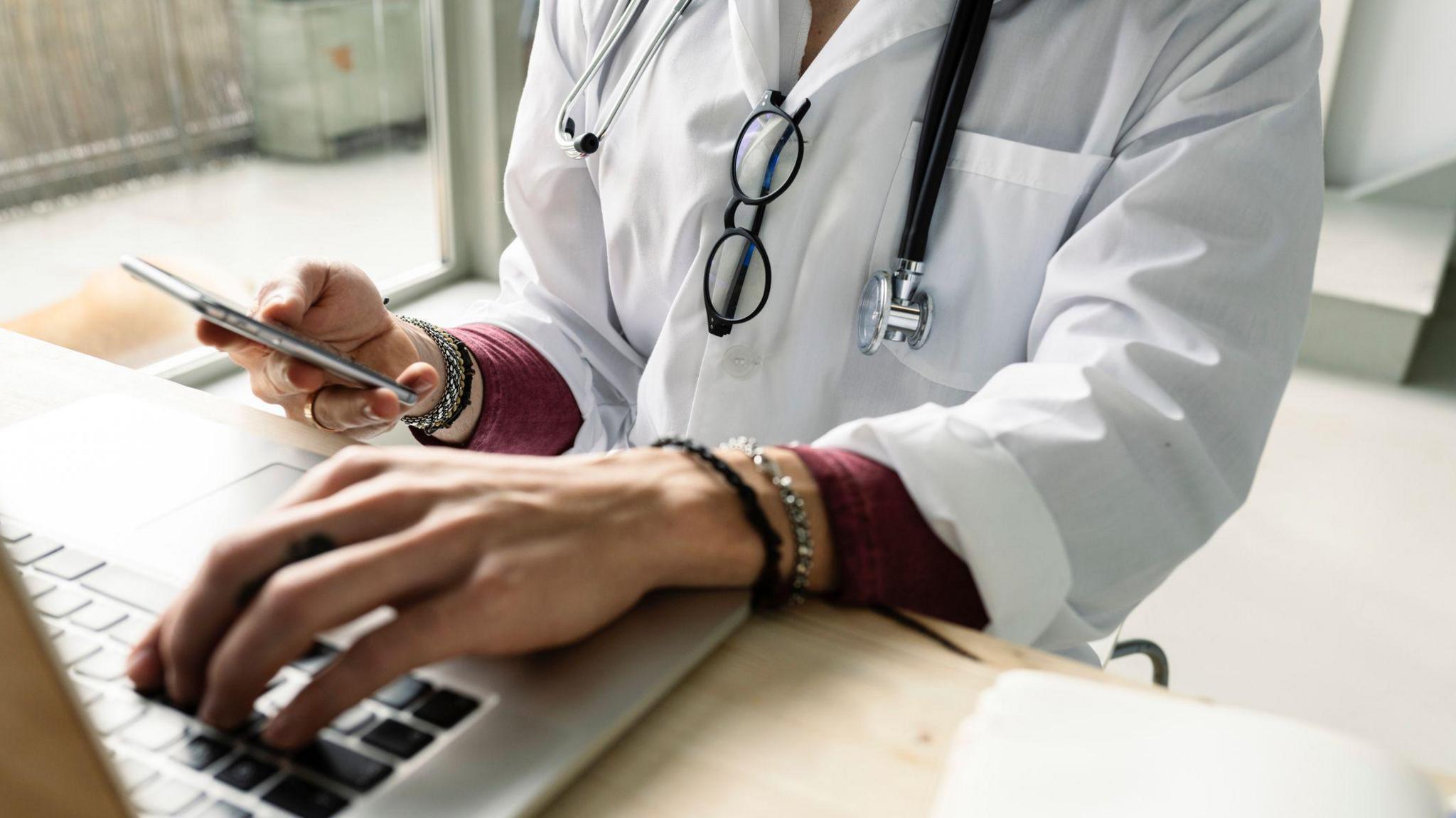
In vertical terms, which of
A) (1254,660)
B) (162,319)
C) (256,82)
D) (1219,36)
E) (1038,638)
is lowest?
(1254,660)

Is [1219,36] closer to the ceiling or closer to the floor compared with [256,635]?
closer to the ceiling

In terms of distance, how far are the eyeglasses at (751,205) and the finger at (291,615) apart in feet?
1.54

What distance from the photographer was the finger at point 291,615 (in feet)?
1.21

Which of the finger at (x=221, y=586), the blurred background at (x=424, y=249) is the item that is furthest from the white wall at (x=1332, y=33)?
the finger at (x=221, y=586)

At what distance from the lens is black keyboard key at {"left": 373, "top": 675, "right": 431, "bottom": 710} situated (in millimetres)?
388

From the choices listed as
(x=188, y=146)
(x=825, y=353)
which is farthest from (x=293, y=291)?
(x=188, y=146)

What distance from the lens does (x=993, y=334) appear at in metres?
0.80

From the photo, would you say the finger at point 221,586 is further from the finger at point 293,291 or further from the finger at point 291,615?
the finger at point 293,291

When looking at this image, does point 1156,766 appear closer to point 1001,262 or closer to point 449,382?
point 1001,262

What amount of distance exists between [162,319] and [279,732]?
4.94 feet

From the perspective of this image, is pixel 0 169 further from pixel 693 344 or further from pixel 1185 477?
pixel 1185 477

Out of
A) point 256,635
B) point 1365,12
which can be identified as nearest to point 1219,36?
point 256,635

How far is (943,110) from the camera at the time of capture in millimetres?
772

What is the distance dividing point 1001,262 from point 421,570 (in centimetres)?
52
